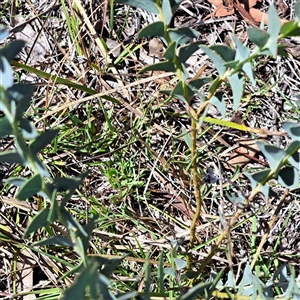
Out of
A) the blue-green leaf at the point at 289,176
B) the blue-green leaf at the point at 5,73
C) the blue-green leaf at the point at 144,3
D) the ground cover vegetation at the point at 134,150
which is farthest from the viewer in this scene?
the ground cover vegetation at the point at 134,150

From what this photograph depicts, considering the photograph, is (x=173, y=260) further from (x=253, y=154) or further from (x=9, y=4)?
(x=9, y=4)

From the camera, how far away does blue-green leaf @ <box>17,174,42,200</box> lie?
0.75 m

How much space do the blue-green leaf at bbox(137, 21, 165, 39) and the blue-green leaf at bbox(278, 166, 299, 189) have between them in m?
0.39

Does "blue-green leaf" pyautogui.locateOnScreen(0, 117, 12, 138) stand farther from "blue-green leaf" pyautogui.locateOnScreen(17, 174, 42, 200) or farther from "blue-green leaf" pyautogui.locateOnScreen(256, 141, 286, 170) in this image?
"blue-green leaf" pyautogui.locateOnScreen(256, 141, 286, 170)

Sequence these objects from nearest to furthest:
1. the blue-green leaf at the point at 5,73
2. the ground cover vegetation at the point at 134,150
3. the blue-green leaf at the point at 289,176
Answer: the blue-green leaf at the point at 5,73 → the blue-green leaf at the point at 289,176 → the ground cover vegetation at the point at 134,150

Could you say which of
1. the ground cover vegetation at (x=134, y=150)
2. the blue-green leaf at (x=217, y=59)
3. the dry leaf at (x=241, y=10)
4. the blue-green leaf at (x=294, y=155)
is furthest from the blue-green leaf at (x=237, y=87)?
the dry leaf at (x=241, y=10)

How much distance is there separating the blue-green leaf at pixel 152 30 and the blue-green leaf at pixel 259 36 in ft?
0.58

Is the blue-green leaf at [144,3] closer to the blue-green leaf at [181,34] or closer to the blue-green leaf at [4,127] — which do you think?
the blue-green leaf at [181,34]

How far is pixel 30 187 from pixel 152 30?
14.6 inches

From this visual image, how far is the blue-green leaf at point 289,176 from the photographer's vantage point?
1.01 meters

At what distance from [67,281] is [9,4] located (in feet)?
3.93

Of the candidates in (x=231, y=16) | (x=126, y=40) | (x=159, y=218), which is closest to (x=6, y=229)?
(x=159, y=218)

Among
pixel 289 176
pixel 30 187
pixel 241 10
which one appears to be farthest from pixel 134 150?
pixel 30 187

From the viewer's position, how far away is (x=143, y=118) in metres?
1.79
